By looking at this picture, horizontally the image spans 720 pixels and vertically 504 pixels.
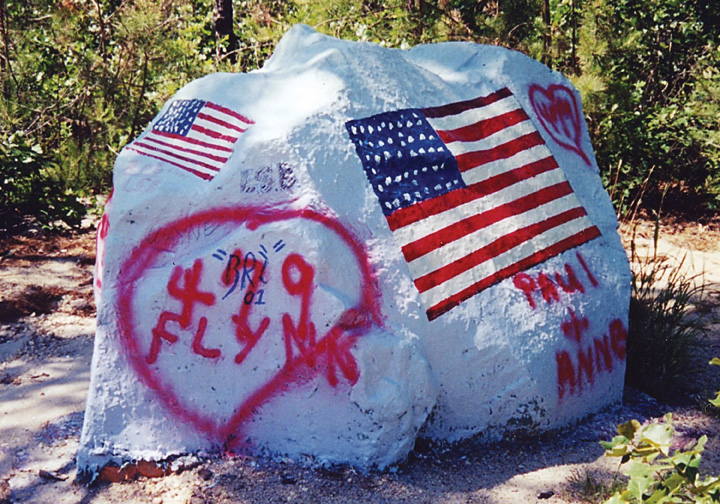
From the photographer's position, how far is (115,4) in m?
7.30

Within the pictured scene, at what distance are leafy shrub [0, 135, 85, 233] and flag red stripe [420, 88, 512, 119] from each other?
3350 millimetres

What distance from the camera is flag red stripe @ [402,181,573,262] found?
2.83 metres

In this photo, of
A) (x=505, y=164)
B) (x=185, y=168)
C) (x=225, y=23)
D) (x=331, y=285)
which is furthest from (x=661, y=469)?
(x=225, y=23)

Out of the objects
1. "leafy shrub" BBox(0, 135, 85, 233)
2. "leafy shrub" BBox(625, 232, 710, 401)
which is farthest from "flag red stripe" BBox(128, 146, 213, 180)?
"leafy shrub" BBox(0, 135, 85, 233)

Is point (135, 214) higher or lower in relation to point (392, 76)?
lower

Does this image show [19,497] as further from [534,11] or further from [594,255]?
[534,11]

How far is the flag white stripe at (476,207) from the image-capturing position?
112 inches

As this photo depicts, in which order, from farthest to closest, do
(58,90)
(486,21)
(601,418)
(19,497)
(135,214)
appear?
(58,90)
(486,21)
(601,418)
(135,214)
(19,497)

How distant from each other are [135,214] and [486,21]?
413 cm

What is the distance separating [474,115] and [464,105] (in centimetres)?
6

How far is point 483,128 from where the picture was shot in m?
3.27

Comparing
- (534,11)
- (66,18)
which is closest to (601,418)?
(534,11)

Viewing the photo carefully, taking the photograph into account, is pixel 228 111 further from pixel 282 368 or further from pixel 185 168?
pixel 282 368

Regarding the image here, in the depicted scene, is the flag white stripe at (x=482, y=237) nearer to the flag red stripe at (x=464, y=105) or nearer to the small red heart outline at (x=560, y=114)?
the small red heart outline at (x=560, y=114)
